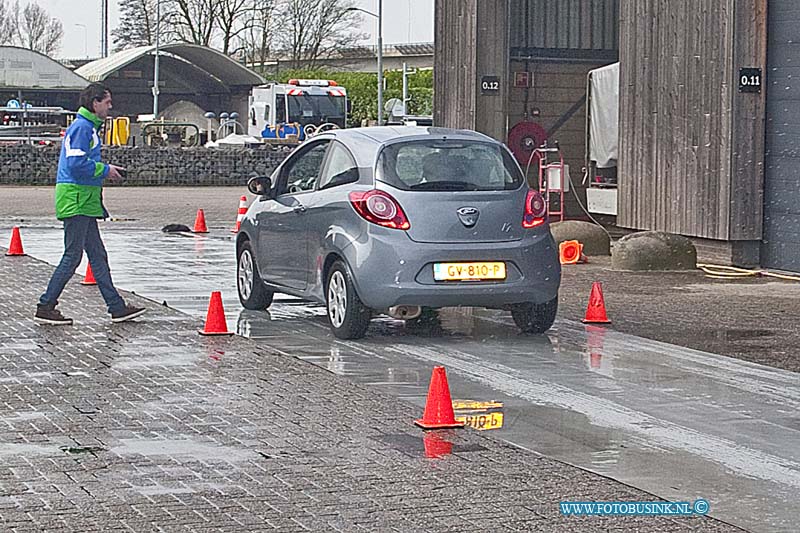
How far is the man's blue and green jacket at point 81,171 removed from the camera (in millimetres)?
12484

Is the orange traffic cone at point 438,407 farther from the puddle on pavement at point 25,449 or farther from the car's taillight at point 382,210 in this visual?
the car's taillight at point 382,210

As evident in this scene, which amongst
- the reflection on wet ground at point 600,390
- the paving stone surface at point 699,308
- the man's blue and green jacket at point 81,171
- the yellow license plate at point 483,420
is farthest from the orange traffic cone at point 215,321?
the yellow license plate at point 483,420

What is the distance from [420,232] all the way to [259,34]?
231ft

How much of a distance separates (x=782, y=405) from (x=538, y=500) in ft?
10.0

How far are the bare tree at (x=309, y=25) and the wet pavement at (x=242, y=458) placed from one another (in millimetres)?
70315

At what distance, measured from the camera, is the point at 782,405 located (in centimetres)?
920

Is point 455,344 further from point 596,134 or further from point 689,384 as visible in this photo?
point 596,134

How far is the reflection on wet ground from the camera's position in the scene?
731cm

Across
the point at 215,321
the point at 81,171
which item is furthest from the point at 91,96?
the point at 215,321

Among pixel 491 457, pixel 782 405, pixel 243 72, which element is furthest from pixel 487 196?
pixel 243 72

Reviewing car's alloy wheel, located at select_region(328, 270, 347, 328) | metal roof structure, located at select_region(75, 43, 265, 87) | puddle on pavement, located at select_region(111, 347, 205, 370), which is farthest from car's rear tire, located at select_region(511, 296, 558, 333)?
metal roof structure, located at select_region(75, 43, 265, 87)

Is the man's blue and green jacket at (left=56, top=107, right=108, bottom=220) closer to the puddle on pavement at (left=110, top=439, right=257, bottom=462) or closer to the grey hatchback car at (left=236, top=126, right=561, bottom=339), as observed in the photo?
the grey hatchback car at (left=236, top=126, right=561, bottom=339)

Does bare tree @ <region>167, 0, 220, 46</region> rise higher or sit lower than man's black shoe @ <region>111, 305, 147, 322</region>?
higher

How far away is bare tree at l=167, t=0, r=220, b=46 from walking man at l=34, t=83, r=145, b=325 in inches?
2634
